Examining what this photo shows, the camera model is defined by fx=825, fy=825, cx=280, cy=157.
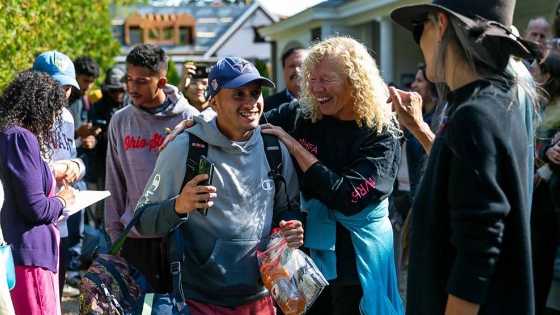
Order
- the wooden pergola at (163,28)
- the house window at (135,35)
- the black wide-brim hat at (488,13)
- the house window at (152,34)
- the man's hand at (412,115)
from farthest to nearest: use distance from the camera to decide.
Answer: the house window at (135,35), the house window at (152,34), the wooden pergola at (163,28), the man's hand at (412,115), the black wide-brim hat at (488,13)

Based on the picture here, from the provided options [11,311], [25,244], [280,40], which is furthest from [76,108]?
[280,40]

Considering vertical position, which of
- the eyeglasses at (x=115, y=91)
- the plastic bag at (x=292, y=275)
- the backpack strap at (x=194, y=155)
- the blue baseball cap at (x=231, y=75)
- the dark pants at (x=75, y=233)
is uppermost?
the blue baseball cap at (x=231, y=75)

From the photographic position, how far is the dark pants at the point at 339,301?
405 cm

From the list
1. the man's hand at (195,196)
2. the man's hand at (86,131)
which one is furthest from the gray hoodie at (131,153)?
the man's hand at (86,131)

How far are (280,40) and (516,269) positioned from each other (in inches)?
937

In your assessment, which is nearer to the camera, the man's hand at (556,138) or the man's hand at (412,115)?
the man's hand at (412,115)

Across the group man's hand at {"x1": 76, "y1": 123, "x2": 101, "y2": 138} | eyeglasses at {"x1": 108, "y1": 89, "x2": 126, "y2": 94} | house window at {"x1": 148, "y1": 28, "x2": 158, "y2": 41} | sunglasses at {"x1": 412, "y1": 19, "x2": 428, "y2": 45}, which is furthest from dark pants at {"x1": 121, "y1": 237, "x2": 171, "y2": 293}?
house window at {"x1": 148, "y1": 28, "x2": 158, "y2": 41}

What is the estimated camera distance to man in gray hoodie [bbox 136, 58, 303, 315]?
12.2 ft

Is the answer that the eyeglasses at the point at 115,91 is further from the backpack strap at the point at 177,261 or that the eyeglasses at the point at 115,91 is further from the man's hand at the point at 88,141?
the backpack strap at the point at 177,261

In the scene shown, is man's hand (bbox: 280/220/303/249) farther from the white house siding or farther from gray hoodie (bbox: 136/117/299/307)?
the white house siding

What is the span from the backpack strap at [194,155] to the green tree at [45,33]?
2686 mm

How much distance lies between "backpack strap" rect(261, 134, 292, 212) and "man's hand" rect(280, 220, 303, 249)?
268mm

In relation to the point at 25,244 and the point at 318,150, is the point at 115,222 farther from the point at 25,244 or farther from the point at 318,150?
the point at 318,150

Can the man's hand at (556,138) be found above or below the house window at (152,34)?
below
